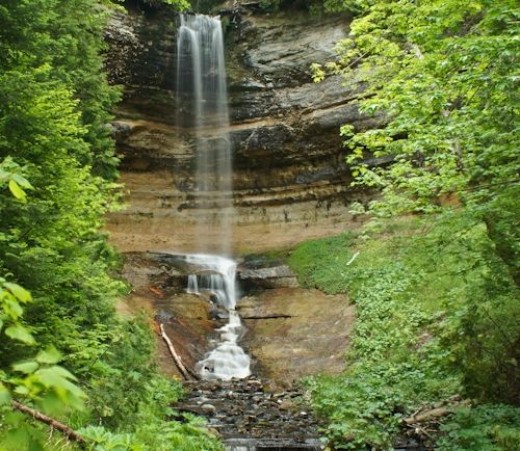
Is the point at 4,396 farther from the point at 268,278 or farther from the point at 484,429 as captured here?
the point at 268,278

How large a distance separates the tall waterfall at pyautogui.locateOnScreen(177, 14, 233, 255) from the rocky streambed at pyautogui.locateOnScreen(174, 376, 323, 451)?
12.8 metres

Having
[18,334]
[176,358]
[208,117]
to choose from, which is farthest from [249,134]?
[18,334]

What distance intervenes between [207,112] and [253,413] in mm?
17407

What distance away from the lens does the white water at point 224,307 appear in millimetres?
13375

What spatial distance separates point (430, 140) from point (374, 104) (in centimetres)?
131

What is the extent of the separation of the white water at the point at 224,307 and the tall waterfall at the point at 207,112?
A: 3.03 meters

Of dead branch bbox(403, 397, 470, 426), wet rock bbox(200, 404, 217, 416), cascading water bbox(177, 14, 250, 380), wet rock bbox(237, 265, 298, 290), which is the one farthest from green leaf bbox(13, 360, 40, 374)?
cascading water bbox(177, 14, 250, 380)

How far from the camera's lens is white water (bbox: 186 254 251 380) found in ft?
43.9

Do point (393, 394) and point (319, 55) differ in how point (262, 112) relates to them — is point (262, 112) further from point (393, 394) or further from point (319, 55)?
point (393, 394)

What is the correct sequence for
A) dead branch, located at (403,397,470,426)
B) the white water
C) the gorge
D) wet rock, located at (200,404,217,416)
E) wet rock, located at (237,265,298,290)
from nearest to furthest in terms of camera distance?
dead branch, located at (403,397,470,426) < wet rock, located at (200,404,217,416) < the white water < wet rock, located at (237,265,298,290) < the gorge

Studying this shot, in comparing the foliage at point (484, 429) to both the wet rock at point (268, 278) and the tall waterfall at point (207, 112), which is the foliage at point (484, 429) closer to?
the wet rock at point (268, 278)

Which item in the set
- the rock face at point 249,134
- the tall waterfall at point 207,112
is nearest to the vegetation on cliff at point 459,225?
the rock face at point 249,134

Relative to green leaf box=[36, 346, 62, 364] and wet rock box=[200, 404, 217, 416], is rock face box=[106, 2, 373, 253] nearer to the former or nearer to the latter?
wet rock box=[200, 404, 217, 416]

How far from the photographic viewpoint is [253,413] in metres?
10.0
